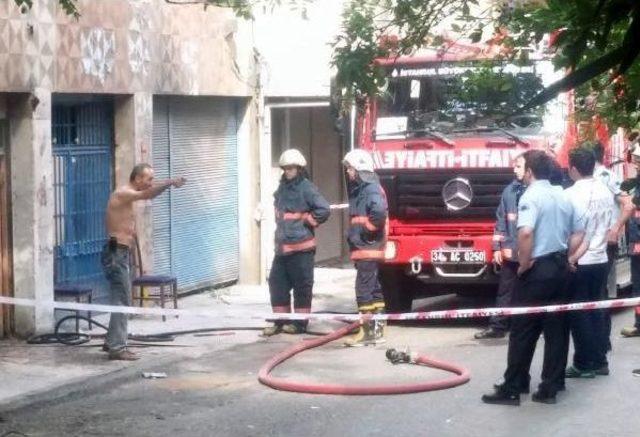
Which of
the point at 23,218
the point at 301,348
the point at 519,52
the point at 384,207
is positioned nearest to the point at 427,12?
the point at 519,52

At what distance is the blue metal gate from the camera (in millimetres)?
14023

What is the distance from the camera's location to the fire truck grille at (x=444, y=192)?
13703mm

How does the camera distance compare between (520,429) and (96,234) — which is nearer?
(520,429)

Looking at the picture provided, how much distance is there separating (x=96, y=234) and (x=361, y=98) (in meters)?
4.14

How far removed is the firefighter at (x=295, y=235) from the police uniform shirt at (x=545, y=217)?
13.9 ft

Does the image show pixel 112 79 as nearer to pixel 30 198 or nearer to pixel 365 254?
pixel 30 198

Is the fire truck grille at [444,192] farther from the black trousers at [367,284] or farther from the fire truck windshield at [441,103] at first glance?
the black trousers at [367,284]

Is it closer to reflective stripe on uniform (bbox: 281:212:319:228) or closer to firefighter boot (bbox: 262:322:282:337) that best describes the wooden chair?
firefighter boot (bbox: 262:322:282:337)

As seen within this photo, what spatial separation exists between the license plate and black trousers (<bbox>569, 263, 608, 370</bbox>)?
2886 mm

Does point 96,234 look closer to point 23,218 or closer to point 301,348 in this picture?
point 23,218

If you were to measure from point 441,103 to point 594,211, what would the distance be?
402cm

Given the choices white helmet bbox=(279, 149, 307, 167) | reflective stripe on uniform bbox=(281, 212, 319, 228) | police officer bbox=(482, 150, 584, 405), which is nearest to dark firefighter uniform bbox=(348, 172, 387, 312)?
reflective stripe on uniform bbox=(281, 212, 319, 228)

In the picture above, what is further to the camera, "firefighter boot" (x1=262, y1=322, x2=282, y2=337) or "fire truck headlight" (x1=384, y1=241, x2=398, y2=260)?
"fire truck headlight" (x1=384, y1=241, x2=398, y2=260)

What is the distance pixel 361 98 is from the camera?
12.2m
